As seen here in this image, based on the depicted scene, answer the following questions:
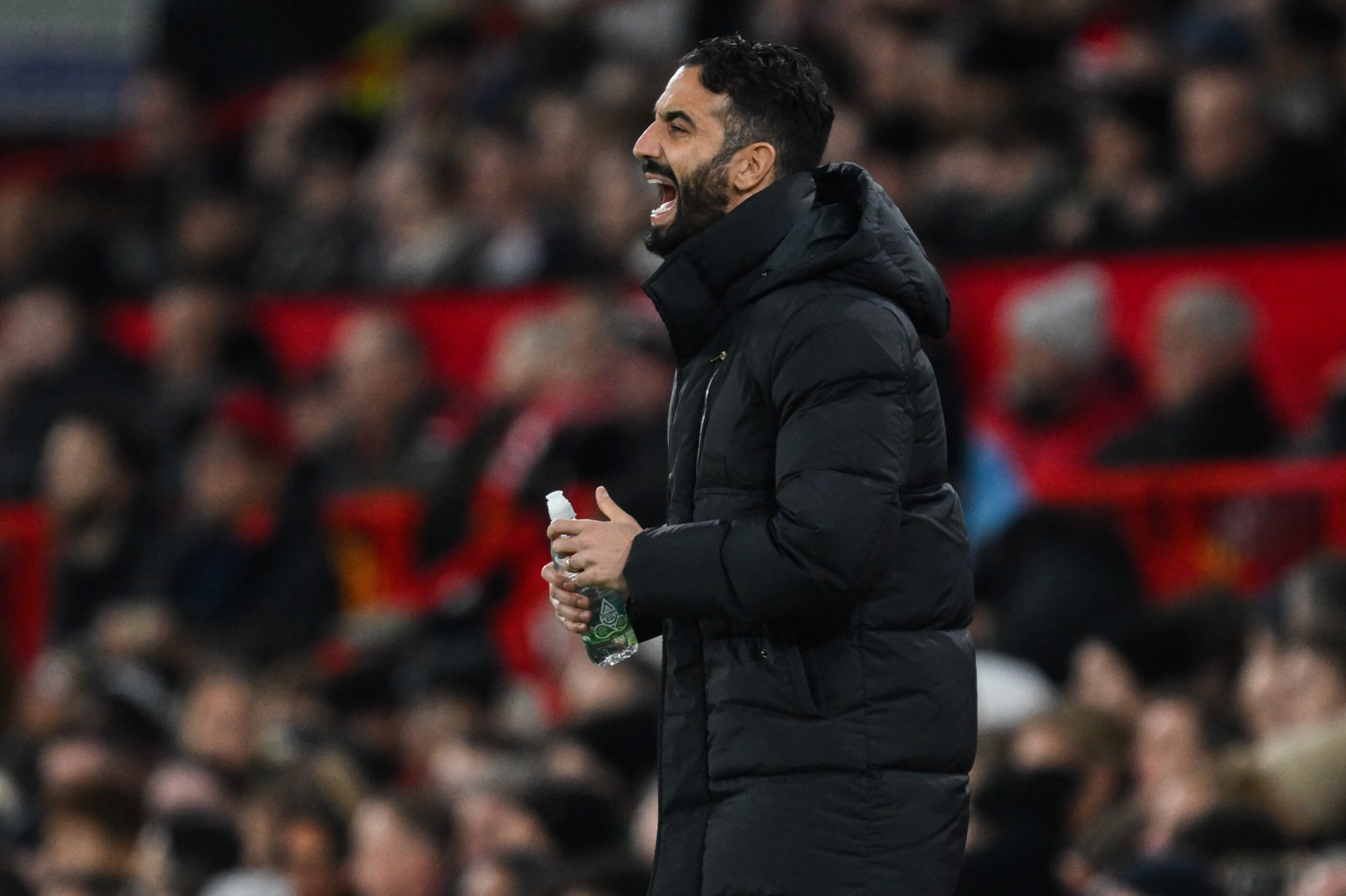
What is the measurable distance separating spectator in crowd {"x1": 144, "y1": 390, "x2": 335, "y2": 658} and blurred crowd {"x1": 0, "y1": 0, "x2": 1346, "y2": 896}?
18 mm

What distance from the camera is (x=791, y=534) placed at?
2.79m

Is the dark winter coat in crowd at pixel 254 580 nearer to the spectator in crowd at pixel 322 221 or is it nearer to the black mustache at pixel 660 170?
the spectator in crowd at pixel 322 221

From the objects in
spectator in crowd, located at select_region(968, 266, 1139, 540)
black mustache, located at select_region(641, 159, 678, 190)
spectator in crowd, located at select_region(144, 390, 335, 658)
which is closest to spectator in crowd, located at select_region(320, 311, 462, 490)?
spectator in crowd, located at select_region(144, 390, 335, 658)

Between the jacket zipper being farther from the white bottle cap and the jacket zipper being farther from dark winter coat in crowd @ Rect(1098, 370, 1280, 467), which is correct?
dark winter coat in crowd @ Rect(1098, 370, 1280, 467)

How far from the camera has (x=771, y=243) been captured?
117 inches

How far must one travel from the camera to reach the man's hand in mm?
2887

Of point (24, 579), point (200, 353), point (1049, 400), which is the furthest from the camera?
point (200, 353)

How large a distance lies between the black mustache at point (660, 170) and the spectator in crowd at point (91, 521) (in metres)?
6.60

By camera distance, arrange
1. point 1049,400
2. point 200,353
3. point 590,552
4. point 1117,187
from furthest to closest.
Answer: point 200,353
point 1117,187
point 1049,400
point 590,552

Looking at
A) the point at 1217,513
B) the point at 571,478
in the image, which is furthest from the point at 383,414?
the point at 1217,513

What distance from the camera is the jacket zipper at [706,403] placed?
2.98 metres

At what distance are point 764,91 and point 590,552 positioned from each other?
0.62m

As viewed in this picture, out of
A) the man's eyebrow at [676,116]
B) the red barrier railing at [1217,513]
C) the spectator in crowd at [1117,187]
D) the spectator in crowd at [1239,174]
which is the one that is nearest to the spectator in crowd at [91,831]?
the red barrier railing at [1217,513]

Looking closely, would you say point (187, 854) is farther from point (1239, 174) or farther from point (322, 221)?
Result: point (322, 221)
